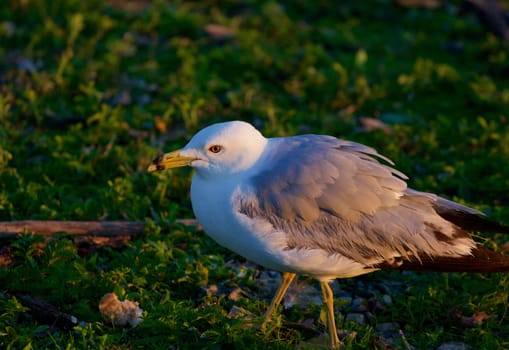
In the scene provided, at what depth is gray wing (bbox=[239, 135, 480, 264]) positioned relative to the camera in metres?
4.29

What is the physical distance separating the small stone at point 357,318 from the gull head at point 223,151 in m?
1.19

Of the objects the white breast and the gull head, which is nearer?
the white breast

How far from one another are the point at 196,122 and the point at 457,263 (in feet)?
11.0

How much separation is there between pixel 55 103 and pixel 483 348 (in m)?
Result: 4.57

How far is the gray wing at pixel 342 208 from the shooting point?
14.1 ft

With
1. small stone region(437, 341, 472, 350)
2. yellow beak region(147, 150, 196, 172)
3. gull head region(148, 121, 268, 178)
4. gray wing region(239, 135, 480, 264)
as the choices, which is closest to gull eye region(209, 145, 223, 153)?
gull head region(148, 121, 268, 178)

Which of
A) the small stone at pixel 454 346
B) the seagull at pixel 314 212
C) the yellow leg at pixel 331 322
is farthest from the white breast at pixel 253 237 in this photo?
the small stone at pixel 454 346

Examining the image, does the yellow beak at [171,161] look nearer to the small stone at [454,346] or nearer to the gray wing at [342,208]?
the gray wing at [342,208]

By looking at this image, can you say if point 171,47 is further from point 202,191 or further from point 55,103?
point 202,191

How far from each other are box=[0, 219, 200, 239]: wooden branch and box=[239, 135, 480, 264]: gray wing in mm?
1356

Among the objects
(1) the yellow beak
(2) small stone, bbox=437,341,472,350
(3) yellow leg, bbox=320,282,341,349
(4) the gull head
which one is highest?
(4) the gull head

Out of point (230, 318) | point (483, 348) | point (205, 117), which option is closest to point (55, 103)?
point (205, 117)

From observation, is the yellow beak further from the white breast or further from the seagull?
the white breast

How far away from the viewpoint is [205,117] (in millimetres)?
7293
